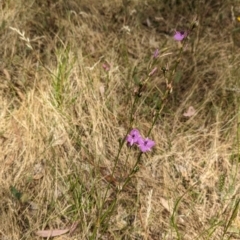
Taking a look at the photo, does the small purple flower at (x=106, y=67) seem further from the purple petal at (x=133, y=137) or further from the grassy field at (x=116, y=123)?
the purple petal at (x=133, y=137)

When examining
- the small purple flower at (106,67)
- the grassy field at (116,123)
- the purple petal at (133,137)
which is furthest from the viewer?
the small purple flower at (106,67)

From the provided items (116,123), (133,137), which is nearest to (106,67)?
(116,123)

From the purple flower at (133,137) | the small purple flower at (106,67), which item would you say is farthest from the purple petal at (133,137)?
the small purple flower at (106,67)

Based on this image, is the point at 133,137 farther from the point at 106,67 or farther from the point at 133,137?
the point at 106,67

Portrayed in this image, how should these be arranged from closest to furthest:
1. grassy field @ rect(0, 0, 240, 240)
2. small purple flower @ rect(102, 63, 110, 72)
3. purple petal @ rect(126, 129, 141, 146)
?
purple petal @ rect(126, 129, 141, 146) → grassy field @ rect(0, 0, 240, 240) → small purple flower @ rect(102, 63, 110, 72)

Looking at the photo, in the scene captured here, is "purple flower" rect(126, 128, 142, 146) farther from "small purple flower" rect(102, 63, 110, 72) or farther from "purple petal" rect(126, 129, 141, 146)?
"small purple flower" rect(102, 63, 110, 72)

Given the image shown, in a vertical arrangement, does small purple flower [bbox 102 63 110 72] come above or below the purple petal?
above

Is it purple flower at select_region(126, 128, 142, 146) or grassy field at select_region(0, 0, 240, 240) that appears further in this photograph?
grassy field at select_region(0, 0, 240, 240)

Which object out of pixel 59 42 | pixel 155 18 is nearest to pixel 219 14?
pixel 155 18

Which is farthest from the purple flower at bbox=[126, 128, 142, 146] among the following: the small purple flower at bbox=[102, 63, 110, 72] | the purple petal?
the small purple flower at bbox=[102, 63, 110, 72]
